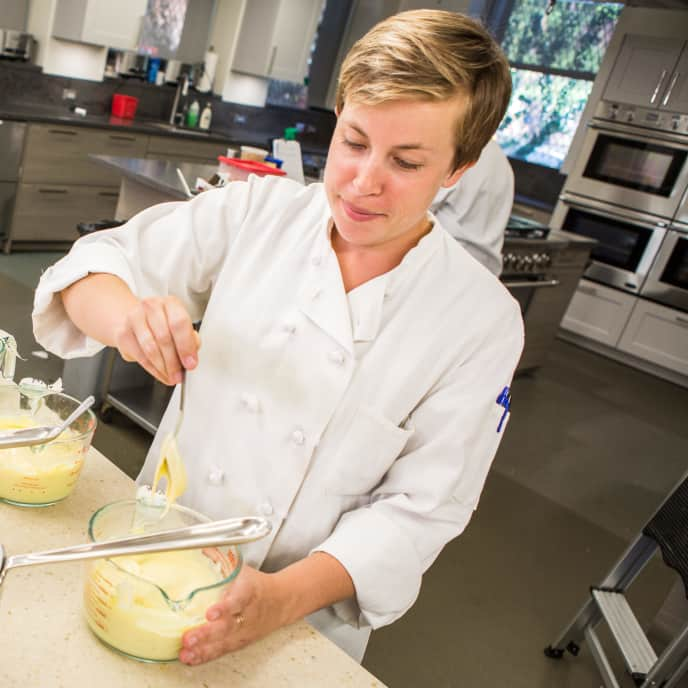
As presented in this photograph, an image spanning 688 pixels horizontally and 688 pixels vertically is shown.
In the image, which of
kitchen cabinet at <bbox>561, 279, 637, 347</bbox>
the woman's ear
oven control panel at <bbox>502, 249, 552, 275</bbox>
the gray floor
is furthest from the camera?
kitchen cabinet at <bbox>561, 279, 637, 347</bbox>

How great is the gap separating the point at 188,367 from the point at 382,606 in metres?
0.40

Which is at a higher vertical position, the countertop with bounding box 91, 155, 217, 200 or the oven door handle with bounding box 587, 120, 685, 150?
the oven door handle with bounding box 587, 120, 685, 150

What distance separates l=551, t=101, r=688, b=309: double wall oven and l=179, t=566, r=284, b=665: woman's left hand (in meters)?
5.31

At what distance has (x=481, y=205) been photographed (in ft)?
10.8

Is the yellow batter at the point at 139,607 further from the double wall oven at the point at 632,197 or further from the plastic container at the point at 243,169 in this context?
the double wall oven at the point at 632,197

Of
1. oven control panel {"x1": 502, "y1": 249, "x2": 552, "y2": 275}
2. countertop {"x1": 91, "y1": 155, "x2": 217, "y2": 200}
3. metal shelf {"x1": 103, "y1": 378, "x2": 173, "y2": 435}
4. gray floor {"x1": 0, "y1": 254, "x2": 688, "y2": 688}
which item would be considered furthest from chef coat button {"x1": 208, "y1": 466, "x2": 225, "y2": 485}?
oven control panel {"x1": 502, "y1": 249, "x2": 552, "y2": 275}

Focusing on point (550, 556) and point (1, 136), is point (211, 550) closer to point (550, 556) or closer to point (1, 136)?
point (550, 556)

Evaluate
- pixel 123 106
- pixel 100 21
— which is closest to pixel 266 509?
pixel 100 21

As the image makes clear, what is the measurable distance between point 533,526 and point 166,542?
2642 millimetres

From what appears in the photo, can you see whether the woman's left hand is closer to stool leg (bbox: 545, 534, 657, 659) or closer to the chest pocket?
the chest pocket

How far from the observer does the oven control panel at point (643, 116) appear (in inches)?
208

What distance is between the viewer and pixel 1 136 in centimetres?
426

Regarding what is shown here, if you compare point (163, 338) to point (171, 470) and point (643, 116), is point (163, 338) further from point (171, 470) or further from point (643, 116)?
point (643, 116)

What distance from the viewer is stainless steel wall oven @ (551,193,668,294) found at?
5.50 m
